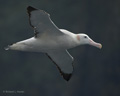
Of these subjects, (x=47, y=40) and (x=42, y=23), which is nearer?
(x=42, y=23)

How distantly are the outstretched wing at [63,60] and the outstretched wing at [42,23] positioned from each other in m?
0.87

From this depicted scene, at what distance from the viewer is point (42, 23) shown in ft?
23.9

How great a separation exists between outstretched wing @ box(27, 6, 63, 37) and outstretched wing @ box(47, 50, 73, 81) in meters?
0.87

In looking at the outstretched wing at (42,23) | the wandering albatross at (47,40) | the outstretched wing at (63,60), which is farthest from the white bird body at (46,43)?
the outstretched wing at (63,60)

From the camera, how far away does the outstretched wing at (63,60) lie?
26.9 feet

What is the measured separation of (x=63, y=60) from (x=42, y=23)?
1.51m

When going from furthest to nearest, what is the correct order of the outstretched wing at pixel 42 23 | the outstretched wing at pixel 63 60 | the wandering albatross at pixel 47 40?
the outstretched wing at pixel 63 60, the wandering albatross at pixel 47 40, the outstretched wing at pixel 42 23

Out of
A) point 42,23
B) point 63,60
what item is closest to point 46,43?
point 42,23

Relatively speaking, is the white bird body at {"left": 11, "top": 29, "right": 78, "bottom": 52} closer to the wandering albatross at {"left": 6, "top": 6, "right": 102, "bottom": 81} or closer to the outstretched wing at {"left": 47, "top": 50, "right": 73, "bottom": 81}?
the wandering albatross at {"left": 6, "top": 6, "right": 102, "bottom": 81}

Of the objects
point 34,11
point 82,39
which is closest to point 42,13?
point 34,11

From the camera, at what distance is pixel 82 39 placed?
25.2ft

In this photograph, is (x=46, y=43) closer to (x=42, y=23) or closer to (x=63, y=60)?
(x=42, y=23)

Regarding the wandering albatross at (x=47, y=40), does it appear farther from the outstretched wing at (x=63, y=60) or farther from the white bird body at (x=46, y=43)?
the outstretched wing at (x=63, y=60)

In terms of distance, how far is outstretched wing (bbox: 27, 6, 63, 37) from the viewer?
22.7ft
